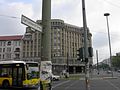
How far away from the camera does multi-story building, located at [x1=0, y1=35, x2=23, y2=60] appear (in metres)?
136

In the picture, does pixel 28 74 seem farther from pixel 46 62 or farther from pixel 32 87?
pixel 46 62

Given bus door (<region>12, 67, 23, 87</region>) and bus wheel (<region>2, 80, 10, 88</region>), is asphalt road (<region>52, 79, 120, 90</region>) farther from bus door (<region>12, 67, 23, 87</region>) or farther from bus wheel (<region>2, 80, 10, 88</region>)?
bus wheel (<region>2, 80, 10, 88</region>)

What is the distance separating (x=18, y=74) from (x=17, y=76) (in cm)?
23

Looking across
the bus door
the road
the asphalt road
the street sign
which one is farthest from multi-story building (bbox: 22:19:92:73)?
the street sign

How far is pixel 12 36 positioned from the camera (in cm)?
14325

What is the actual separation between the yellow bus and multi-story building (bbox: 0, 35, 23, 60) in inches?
4261

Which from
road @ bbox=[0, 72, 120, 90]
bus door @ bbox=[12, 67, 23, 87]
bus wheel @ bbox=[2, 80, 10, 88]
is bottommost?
road @ bbox=[0, 72, 120, 90]

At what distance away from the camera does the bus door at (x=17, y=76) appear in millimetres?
26745

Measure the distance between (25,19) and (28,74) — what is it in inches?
698

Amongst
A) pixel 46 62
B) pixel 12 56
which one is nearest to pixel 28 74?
pixel 46 62

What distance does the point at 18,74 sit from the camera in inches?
1061

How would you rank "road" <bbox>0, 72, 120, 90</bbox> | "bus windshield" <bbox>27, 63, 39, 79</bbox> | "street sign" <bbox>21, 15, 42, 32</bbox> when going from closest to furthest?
1. "street sign" <bbox>21, 15, 42, 32</bbox>
2. "bus windshield" <bbox>27, 63, 39, 79</bbox>
3. "road" <bbox>0, 72, 120, 90</bbox>

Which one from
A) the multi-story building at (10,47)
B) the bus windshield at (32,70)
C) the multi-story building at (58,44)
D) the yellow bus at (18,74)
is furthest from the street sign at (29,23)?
the multi-story building at (10,47)

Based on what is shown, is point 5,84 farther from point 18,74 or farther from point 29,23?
point 29,23
